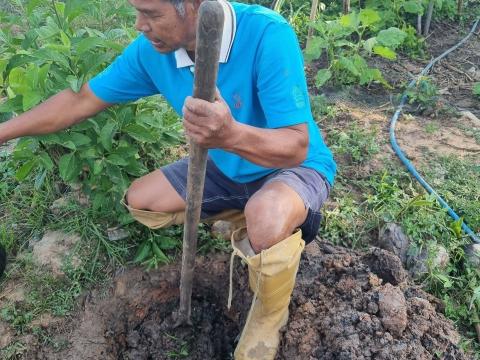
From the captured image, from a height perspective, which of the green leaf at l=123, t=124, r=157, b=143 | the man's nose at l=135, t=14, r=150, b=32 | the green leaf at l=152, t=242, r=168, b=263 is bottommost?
the green leaf at l=152, t=242, r=168, b=263

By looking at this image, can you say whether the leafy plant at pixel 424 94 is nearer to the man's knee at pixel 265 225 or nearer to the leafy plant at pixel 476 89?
the leafy plant at pixel 476 89

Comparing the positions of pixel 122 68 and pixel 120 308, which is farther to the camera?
pixel 120 308

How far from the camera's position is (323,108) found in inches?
146

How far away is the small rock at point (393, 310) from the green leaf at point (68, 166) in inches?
59.4

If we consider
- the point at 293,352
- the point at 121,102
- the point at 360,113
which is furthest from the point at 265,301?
the point at 360,113

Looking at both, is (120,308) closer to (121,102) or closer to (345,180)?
(121,102)

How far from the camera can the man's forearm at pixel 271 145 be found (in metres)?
1.67

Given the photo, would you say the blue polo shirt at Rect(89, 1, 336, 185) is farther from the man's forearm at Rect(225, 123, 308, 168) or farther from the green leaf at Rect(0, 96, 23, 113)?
the green leaf at Rect(0, 96, 23, 113)

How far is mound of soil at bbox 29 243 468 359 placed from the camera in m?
2.06

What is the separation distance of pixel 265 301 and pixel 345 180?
4.24 ft

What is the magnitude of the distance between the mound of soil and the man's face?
117 cm

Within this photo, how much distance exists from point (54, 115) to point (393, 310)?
170 centimetres

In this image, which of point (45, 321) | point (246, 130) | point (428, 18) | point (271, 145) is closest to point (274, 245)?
point (271, 145)

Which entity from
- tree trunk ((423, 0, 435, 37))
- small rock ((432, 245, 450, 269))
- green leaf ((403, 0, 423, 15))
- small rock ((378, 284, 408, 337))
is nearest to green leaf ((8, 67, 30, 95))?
small rock ((378, 284, 408, 337))
